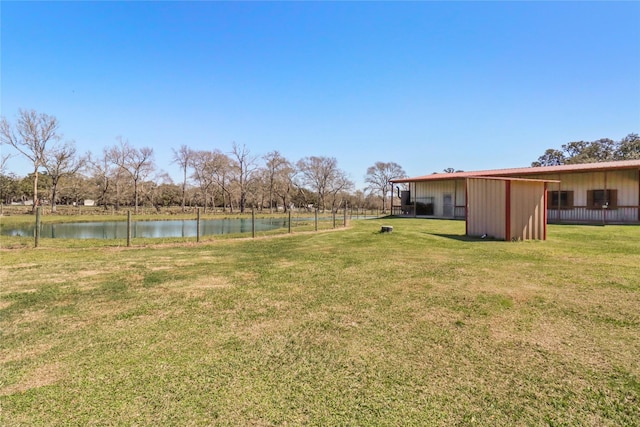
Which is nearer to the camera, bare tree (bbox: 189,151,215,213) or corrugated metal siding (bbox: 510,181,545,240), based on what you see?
corrugated metal siding (bbox: 510,181,545,240)

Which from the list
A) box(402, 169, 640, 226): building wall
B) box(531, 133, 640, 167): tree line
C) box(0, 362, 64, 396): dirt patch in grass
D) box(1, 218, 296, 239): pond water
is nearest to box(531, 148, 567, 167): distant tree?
box(531, 133, 640, 167): tree line

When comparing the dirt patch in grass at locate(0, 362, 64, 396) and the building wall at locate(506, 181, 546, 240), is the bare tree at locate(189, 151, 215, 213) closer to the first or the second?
the building wall at locate(506, 181, 546, 240)

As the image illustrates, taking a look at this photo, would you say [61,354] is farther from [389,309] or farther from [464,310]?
[464,310]

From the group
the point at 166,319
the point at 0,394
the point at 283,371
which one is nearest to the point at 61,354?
the point at 0,394

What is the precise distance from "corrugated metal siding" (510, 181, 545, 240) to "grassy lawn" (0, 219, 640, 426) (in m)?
4.36

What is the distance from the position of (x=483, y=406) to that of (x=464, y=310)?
194 centimetres

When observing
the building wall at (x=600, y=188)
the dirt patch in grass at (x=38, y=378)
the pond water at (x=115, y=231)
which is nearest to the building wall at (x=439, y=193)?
the building wall at (x=600, y=188)

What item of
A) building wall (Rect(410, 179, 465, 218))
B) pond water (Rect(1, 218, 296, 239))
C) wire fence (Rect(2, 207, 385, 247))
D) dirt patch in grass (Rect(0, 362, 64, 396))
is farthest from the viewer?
building wall (Rect(410, 179, 465, 218))

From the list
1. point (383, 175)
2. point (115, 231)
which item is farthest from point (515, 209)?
point (383, 175)

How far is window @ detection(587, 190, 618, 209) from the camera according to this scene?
19016mm

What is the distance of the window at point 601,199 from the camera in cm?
1902

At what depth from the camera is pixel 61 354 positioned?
2.96 metres

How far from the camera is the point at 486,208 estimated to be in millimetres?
11508

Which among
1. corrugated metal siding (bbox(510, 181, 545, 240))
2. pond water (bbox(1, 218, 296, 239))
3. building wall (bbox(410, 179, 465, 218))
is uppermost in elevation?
building wall (bbox(410, 179, 465, 218))
